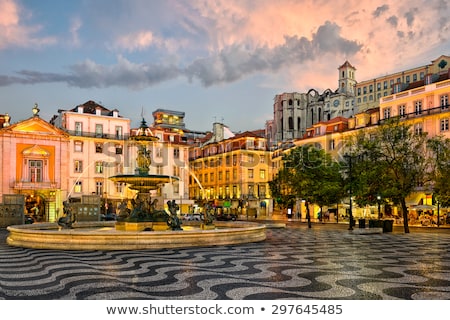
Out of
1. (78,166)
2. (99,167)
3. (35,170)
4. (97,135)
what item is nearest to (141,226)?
(35,170)

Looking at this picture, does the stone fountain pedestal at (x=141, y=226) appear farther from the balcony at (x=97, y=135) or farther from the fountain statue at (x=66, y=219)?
the balcony at (x=97, y=135)

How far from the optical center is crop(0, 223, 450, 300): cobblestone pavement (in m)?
8.24

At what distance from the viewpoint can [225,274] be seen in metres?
10.4

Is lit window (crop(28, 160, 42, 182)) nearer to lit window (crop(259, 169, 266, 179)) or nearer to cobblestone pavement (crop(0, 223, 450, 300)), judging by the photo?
lit window (crop(259, 169, 266, 179))

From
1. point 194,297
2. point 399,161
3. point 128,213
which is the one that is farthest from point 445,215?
point 194,297

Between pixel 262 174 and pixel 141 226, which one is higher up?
pixel 262 174

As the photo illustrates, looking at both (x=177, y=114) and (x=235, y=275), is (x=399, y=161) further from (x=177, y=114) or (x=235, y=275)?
(x=177, y=114)

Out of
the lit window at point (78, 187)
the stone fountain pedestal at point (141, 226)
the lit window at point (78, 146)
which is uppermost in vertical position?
the lit window at point (78, 146)

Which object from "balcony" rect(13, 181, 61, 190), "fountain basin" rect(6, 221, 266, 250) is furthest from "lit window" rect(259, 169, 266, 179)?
"fountain basin" rect(6, 221, 266, 250)

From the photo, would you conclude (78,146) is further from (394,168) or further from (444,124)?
(444,124)

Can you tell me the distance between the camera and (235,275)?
10.3 meters

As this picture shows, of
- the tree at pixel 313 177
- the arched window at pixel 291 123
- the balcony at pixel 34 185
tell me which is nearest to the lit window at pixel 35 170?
the balcony at pixel 34 185

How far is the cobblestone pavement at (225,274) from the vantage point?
824cm

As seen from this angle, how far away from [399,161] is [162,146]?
32.3 metres
